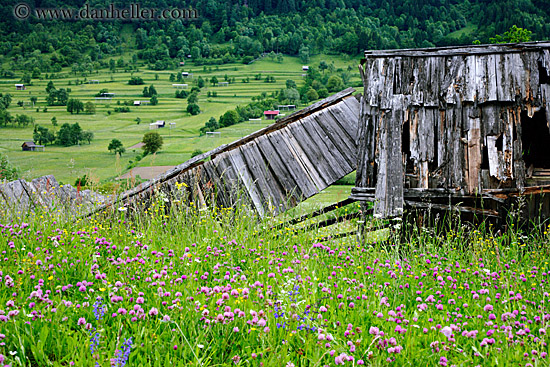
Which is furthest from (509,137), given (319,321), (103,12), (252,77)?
(103,12)

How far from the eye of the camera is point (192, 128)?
311 feet

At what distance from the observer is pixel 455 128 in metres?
8.91

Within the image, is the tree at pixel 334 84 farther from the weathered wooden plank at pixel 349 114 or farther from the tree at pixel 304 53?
the weathered wooden plank at pixel 349 114

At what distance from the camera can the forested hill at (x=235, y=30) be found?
112 meters

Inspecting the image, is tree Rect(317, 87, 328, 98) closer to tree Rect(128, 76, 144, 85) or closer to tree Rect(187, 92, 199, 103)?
tree Rect(187, 92, 199, 103)

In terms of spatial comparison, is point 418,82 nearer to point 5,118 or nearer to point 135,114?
point 135,114

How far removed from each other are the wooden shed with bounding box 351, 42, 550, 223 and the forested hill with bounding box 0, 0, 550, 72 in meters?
103

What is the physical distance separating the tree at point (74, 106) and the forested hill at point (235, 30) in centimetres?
2244

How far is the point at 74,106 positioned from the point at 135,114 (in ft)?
43.6

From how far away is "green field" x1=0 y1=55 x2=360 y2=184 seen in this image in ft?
252

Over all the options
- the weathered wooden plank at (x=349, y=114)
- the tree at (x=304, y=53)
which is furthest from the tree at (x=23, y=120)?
the weathered wooden plank at (x=349, y=114)

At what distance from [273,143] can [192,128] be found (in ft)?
284

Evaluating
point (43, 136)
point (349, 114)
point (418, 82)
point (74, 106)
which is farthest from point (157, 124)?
point (418, 82)

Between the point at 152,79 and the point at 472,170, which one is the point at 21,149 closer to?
the point at 152,79
